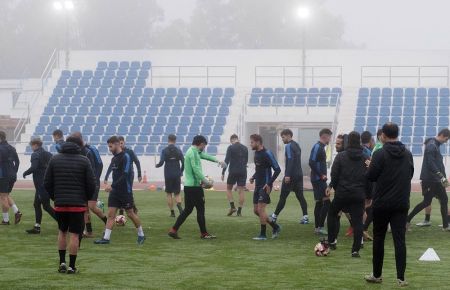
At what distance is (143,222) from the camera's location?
20.9 meters

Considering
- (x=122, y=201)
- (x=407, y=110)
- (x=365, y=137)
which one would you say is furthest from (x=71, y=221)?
(x=407, y=110)

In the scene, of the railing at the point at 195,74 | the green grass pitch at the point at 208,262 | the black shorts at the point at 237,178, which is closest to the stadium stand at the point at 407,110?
the railing at the point at 195,74

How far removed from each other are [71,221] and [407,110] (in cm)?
3514

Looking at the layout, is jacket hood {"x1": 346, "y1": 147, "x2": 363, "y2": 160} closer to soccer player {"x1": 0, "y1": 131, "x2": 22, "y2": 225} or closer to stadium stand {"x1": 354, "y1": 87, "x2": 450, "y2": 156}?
soccer player {"x1": 0, "y1": 131, "x2": 22, "y2": 225}

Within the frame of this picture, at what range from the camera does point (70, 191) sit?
41.3 ft

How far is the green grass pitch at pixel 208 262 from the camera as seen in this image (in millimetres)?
11805

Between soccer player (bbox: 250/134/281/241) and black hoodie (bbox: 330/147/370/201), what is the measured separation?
103 inches

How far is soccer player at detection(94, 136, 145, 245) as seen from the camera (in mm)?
16062

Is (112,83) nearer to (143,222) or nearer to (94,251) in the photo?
(143,222)

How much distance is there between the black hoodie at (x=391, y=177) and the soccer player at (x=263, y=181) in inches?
210

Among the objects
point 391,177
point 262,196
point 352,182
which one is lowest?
point 262,196

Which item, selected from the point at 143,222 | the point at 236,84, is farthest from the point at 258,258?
the point at 236,84

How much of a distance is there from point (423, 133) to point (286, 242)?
28.4 m

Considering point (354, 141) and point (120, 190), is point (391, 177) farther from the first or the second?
point (120, 190)
